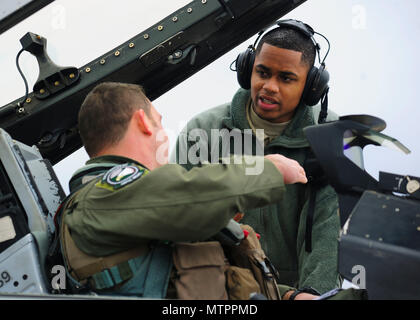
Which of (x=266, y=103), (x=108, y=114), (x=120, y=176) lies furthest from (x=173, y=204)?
(x=266, y=103)

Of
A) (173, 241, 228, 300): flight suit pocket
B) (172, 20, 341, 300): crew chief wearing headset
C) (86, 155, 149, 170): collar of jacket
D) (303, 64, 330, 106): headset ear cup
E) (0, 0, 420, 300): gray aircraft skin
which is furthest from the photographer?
(303, 64, 330, 106): headset ear cup

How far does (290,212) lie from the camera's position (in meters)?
2.22

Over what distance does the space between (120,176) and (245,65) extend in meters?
1.15

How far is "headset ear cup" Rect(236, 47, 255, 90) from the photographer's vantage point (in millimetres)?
2330

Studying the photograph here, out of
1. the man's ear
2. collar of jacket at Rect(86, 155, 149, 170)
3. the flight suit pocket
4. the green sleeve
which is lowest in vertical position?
the green sleeve

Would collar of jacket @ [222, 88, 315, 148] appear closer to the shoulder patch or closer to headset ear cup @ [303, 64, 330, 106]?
headset ear cup @ [303, 64, 330, 106]

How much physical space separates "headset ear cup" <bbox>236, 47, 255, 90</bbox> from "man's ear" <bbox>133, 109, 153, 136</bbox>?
862mm

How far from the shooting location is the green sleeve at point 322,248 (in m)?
1.96

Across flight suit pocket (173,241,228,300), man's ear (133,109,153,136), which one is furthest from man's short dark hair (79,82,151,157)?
flight suit pocket (173,241,228,300)

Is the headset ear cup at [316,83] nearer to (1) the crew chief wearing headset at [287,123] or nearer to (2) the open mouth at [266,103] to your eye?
(1) the crew chief wearing headset at [287,123]

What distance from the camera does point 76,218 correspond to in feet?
4.44

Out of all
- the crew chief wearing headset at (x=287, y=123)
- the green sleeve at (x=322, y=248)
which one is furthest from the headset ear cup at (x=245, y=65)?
the green sleeve at (x=322, y=248)
